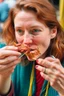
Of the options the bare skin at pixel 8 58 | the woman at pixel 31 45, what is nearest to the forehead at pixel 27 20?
the woman at pixel 31 45

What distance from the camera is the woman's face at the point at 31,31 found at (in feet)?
3.44

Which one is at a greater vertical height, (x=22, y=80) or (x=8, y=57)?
(x=8, y=57)

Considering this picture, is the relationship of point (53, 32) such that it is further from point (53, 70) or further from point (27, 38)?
point (53, 70)

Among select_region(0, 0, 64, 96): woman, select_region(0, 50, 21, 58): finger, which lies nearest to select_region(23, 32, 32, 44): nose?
select_region(0, 0, 64, 96): woman

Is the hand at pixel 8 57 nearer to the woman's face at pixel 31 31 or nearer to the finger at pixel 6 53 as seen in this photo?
the finger at pixel 6 53

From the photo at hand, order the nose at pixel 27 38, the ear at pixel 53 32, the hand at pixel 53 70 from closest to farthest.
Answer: the hand at pixel 53 70 → the nose at pixel 27 38 → the ear at pixel 53 32

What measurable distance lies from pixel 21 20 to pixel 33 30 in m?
0.07

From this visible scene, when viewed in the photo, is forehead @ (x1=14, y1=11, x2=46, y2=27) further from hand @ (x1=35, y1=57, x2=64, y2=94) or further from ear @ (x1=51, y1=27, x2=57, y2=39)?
hand @ (x1=35, y1=57, x2=64, y2=94)

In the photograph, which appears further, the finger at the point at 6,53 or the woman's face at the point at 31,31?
the woman's face at the point at 31,31

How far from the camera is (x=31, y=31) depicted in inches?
42.1

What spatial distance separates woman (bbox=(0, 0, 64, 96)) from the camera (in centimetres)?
93

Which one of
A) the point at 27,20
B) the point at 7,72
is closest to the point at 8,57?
the point at 7,72

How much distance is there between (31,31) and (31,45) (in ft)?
0.21

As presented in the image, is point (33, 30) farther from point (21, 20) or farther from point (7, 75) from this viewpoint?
point (7, 75)
